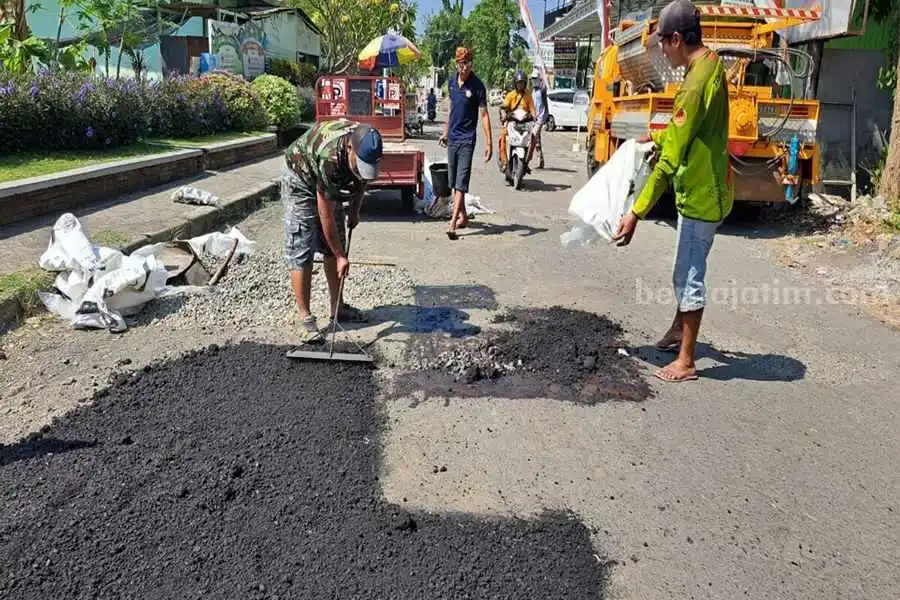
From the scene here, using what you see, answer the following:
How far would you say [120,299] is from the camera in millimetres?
5641

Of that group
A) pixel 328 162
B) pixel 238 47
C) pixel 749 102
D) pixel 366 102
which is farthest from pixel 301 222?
pixel 238 47

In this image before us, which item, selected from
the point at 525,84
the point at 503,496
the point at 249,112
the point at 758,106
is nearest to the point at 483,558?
the point at 503,496

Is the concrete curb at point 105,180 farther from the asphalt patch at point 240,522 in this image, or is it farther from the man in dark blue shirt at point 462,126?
the asphalt patch at point 240,522

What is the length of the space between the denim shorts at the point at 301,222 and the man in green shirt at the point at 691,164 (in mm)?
2014

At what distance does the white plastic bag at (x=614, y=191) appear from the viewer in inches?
194

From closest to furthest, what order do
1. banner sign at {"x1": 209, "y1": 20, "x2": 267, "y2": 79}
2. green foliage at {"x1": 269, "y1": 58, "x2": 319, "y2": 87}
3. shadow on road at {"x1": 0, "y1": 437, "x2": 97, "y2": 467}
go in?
shadow on road at {"x1": 0, "y1": 437, "x2": 97, "y2": 467} → banner sign at {"x1": 209, "y1": 20, "x2": 267, "y2": 79} → green foliage at {"x1": 269, "y1": 58, "x2": 319, "y2": 87}

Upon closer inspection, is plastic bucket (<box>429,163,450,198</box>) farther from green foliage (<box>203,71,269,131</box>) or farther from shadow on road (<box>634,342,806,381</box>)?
green foliage (<box>203,71,269,131</box>)

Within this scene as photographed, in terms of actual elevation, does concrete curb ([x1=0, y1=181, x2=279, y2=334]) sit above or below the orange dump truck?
below

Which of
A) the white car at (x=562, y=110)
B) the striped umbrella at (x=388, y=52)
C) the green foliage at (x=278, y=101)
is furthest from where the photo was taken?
the white car at (x=562, y=110)

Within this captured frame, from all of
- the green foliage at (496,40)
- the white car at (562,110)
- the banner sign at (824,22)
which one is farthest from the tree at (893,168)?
the green foliage at (496,40)

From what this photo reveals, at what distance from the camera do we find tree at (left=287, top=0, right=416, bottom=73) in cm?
3145

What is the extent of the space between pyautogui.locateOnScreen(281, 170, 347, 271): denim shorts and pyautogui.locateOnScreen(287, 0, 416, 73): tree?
2808 centimetres

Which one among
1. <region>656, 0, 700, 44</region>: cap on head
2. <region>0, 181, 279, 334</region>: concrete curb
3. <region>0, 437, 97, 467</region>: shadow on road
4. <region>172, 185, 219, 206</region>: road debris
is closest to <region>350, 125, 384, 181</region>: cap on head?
<region>656, 0, 700, 44</region>: cap on head

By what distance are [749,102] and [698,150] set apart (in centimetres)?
538
